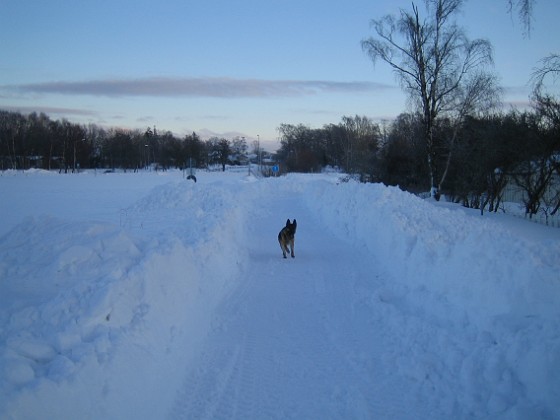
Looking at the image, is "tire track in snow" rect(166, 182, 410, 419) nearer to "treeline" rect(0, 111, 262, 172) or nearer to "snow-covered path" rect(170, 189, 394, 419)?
"snow-covered path" rect(170, 189, 394, 419)

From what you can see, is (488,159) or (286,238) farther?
(488,159)

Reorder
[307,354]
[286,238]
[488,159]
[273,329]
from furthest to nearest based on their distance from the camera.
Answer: [488,159]
[286,238]
[273,329]
[307,354]

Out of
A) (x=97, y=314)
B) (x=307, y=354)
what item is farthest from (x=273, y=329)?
(x=97, y=314)

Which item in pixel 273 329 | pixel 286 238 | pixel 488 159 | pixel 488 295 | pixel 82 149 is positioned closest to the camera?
pixel 488 295

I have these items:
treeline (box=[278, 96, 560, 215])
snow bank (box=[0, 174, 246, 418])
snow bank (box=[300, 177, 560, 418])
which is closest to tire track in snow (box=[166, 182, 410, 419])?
snow bank (box=[0, 174, 246, 418])

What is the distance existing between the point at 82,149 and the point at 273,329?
83876 mm

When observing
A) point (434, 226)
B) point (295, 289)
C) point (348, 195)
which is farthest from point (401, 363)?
point (348, 195)

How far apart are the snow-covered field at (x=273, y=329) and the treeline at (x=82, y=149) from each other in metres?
46.0

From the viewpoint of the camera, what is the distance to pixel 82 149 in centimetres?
7888

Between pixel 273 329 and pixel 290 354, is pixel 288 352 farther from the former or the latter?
pixel 273 329

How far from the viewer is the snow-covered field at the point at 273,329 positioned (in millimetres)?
3939

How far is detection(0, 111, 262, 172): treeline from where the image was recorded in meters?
72.6

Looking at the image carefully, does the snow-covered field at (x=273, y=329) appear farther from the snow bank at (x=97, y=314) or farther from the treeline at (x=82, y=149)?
the treeline at (x=82, y=149)

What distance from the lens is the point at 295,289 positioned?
8.16 metres
